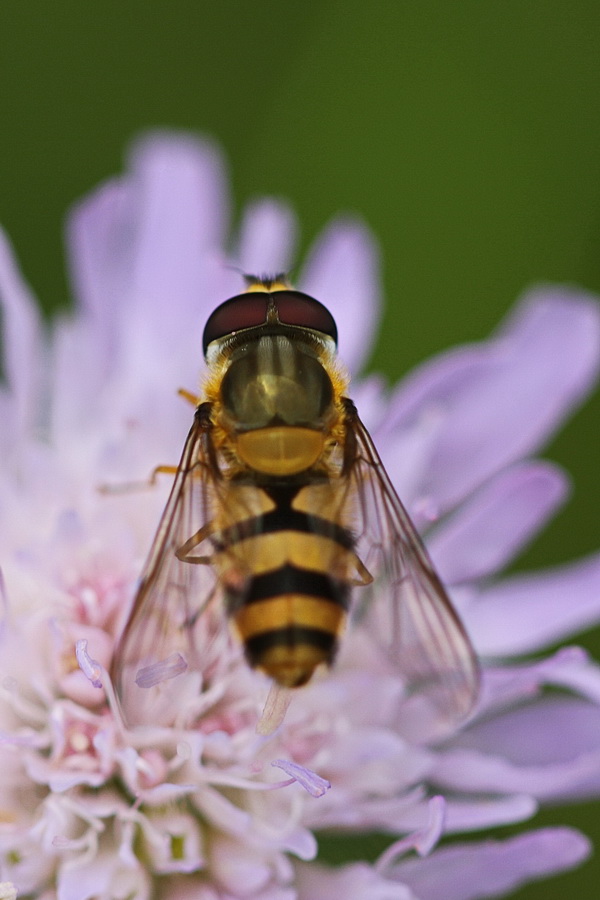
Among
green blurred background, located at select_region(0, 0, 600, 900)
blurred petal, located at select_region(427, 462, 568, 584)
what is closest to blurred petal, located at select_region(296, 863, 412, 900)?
blurred petal, located at select_region(427, 462, 568, 584)

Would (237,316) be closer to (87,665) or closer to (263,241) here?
(87,665)

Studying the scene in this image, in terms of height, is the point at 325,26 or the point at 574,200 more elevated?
the point at 325,26

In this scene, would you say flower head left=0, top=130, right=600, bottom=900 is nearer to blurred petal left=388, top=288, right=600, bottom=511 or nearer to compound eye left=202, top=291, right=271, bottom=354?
blurred petal left=388, top=288, right=600, bottom=511

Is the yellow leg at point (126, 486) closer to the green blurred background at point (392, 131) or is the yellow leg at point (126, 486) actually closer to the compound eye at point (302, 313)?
the compound eye at point (302, 313)

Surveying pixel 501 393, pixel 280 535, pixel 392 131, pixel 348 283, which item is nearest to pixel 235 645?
pixel 280 535

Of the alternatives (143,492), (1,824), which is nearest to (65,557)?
(143,492)

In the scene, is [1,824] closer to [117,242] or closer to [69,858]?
[69,858]
